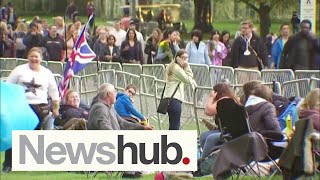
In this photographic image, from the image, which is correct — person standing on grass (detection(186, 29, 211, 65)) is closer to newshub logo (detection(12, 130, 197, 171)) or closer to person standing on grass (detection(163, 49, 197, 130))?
person standing on grass (detection(163, 49, 197, 130))

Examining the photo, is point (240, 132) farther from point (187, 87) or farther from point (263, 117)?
point (187, 87)

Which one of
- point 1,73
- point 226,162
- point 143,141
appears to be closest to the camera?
point 226,162

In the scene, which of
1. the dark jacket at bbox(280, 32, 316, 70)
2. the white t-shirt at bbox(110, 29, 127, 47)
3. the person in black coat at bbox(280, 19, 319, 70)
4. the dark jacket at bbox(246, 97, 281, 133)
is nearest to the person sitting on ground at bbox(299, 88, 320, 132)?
the dark jacket at bbox(246, 97, 281, 133)

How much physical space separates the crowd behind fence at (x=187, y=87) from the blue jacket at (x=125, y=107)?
5.49ft

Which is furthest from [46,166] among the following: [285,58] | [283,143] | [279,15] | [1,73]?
[279,15]

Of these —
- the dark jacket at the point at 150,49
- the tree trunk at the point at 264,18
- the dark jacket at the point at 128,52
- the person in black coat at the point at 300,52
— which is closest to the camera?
the person in black coat at the point at 300,52

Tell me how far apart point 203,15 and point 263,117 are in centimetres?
1889

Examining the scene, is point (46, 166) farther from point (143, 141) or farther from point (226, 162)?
point (226, 162)

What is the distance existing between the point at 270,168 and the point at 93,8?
17.1m

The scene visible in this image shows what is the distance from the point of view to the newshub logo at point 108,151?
14.3 meters

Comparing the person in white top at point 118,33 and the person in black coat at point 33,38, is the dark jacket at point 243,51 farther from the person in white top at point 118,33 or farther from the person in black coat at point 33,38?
the person in black coat at point 33,38

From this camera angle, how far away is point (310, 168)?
12820 mm

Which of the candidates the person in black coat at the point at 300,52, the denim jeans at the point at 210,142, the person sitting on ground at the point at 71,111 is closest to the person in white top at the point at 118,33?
the person in black coat at the point at 300,52

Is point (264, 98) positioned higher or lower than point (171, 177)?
higher
